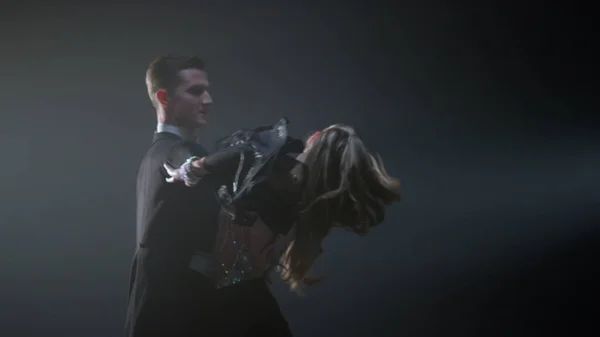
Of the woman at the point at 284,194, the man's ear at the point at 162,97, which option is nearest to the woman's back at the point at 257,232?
the woman at the point at 284,194

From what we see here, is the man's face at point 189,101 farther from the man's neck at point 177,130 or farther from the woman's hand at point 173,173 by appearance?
the woman's hand at point 173,173

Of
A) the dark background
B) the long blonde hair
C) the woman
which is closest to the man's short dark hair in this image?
the dark background

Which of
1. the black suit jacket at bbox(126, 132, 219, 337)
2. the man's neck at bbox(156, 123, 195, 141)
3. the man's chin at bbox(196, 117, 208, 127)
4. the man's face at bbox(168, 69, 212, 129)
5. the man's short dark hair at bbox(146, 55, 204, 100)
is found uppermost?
the man's short dark hair at bbox(146, 55, 204, 100)

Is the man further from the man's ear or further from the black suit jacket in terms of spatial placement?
the man's ear

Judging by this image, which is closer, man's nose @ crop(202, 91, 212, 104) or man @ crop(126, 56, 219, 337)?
man @ crop(126, 56, 219, 337)

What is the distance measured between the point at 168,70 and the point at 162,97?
80 millimetres

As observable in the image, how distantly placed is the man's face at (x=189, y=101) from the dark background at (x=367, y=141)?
0.16 meters

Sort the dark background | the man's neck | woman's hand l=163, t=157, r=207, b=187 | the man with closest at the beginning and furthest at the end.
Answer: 1. woman's hand l=163, t=157, r=207, b=187
2. the man
3. the man's neck
4. the dark background

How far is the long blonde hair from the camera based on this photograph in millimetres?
1459

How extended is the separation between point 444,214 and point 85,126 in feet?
3.97

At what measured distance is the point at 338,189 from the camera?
1.45m

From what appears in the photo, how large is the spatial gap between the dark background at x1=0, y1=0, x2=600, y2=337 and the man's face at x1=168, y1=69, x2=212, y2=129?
6.3 inches

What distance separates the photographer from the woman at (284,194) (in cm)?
134

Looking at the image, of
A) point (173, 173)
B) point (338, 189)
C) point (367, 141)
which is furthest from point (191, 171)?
point (367, 141)
